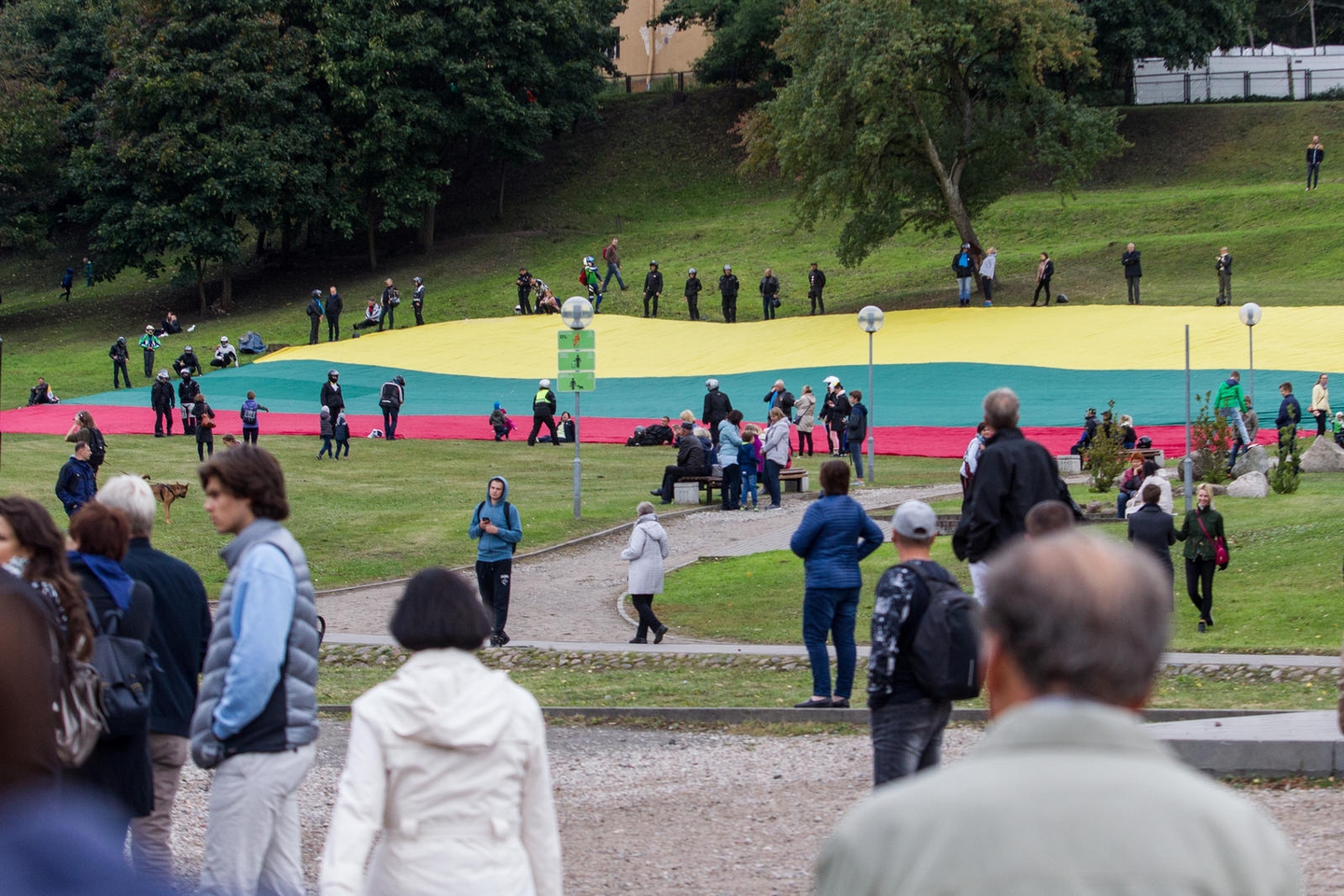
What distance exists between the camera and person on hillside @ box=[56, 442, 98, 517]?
755 inches

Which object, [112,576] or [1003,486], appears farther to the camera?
[1003,486]

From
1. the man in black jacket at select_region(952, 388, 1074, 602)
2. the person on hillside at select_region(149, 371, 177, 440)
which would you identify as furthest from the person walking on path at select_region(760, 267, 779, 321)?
the man in black jacket at select_region(952, 388, 1074, 602)

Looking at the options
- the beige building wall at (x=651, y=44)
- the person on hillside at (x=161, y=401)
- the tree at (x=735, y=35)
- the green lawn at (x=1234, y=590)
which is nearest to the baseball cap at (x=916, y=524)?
the green lawn at (x=1234, y=590)

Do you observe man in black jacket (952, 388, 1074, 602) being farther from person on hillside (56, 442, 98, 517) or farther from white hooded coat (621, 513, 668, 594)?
person on hillside (56, 442, 98, 517)

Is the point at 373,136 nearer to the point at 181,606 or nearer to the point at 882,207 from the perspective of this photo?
the point at 882,207

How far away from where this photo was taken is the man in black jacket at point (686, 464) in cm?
2608

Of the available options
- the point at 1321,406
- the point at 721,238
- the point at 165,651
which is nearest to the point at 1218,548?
the point at 165,651

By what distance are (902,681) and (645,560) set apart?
9.11m

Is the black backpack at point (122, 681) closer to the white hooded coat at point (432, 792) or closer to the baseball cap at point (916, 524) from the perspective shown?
the white hooded coat at point (432, 792)

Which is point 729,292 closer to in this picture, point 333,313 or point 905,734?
point 333,313

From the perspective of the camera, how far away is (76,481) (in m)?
19.3

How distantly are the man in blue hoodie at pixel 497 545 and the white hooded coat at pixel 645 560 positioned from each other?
120 cm

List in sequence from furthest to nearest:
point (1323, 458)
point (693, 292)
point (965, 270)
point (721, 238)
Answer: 1. point (721, 238)
2. point (693, 292)
3. point (965, 270)
4. point (1323, 458)

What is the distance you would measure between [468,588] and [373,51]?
54795 millimetres
